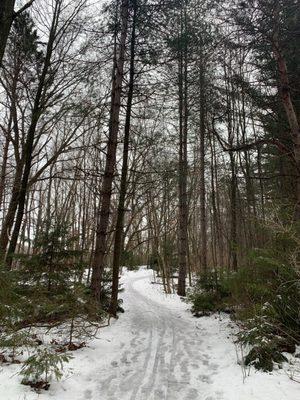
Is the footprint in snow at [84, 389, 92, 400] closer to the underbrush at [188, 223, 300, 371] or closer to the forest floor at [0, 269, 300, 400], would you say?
the forest floor at [0, 269, 300, 400]

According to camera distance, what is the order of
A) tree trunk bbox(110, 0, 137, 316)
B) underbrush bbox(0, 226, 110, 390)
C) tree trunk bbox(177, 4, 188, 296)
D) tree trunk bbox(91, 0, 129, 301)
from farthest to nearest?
tree trunk bbox(177, 4, 188, 296) → tree trunk bbox(110, 0, 137, 316) → tree trunk bbox(91, 0, 129, 301) → underbrush bbox(0, 226, 110, 390)

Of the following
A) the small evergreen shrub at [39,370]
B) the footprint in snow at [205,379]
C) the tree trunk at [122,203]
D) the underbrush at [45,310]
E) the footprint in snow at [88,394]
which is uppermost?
the tree trunk at [122,203]

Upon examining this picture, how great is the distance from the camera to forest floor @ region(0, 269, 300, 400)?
4.67 m

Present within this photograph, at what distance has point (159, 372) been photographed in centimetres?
570

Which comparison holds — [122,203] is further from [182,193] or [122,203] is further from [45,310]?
[182,193]

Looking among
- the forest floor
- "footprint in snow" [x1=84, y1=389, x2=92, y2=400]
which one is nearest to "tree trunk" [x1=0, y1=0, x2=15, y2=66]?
the forest floor

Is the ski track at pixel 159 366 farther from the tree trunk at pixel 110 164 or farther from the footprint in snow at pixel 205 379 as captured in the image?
the tree trunk at pixel 110 164

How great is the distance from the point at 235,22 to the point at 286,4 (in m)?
1.14

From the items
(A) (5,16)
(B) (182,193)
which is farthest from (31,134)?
(A) (5,16)

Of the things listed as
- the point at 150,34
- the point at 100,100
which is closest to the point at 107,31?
the point at 150,34

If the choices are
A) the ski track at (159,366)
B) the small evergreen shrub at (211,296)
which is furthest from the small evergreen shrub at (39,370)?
the small evergreen shrub at (211,296)

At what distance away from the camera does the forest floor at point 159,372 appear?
4.67 metres

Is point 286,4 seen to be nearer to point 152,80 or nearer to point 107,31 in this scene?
point 152,80

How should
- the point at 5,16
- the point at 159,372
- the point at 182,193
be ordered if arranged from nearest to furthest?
the point at 5,16 < the point at 159,372 < the point at 182,193
